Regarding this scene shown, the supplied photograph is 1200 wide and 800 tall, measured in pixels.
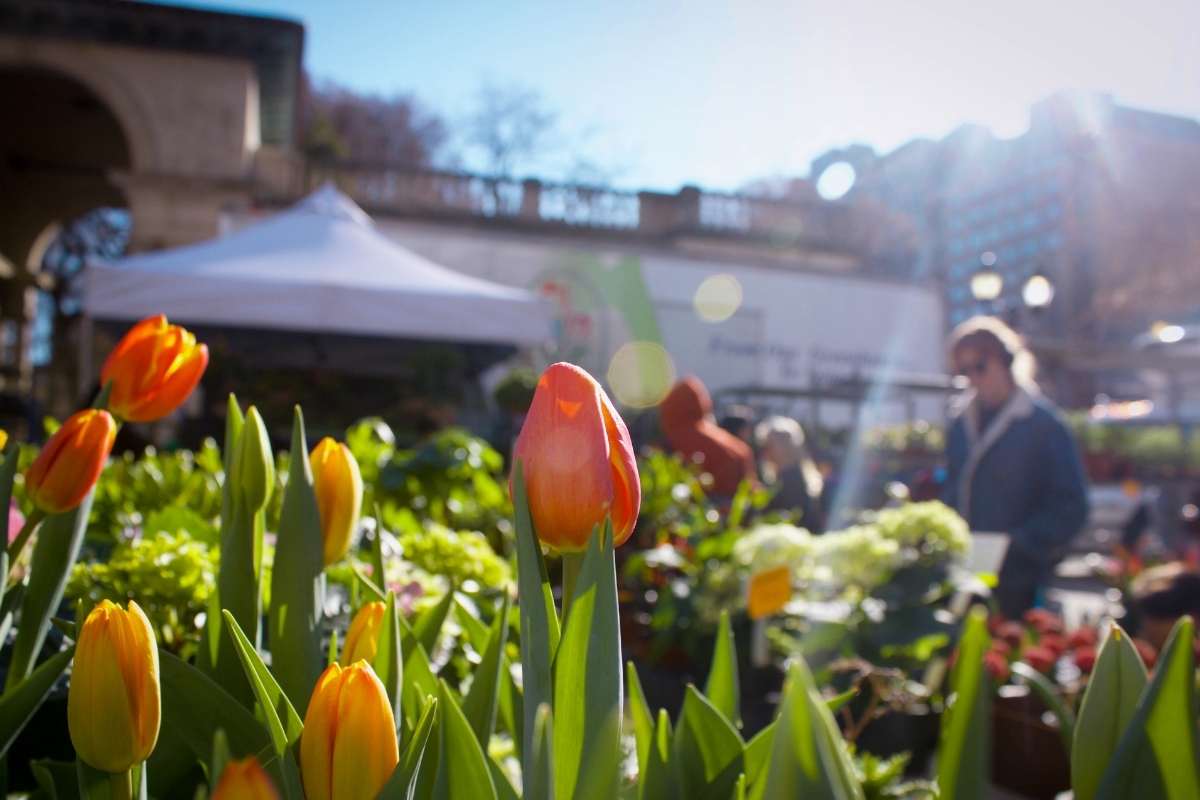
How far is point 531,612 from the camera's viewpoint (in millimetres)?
507

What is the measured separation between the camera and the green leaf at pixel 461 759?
0.47 metres

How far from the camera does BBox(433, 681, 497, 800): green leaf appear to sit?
0.47 metres

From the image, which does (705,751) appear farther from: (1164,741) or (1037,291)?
(1037,291)

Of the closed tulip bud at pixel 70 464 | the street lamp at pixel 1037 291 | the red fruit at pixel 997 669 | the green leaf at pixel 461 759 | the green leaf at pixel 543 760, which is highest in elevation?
the street lamp at pixel 1037 291

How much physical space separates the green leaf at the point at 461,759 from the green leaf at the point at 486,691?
16cm

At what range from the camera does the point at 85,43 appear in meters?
12.0

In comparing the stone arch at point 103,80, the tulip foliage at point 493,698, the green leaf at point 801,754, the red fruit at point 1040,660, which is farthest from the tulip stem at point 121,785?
the stone arch at point 103,80

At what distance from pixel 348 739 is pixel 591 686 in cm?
12

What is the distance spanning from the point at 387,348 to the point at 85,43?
295 inches

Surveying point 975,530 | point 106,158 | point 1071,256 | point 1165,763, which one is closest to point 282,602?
point 1165,763

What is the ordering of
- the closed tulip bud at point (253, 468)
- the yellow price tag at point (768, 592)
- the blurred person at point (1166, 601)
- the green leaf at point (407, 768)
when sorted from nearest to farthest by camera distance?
the green leaf at point (407, 768)
the closed tulip bud at point (253, 468)
the yellow price tag at point (768, 592)
the blurred person at point (1166, 601)

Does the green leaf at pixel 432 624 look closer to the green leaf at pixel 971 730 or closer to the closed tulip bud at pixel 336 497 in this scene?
the closed tulip bud at pixel 336 497

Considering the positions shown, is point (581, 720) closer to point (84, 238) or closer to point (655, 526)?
point (655, 526)

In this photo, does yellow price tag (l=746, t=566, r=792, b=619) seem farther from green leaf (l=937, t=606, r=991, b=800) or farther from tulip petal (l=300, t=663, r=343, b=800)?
tulip petal (l=300, t=663, r=343, b=800)
